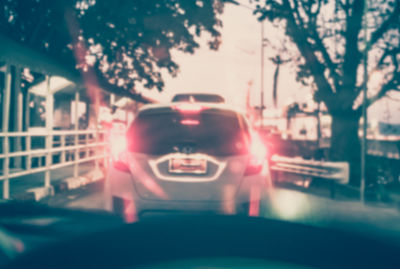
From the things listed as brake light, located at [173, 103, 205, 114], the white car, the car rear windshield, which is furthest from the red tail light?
brake light, located at [173, 103, 205, 114]

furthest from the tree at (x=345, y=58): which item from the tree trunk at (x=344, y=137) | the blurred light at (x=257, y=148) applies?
the blurred light at (x=257, y=148)

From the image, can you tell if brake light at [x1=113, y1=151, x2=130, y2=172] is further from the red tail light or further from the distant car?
the distant car

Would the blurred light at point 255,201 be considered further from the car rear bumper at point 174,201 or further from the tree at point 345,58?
the tree at point 345,58

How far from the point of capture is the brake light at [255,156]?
507 centimetres

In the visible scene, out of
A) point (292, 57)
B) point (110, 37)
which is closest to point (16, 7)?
point (110, 37)

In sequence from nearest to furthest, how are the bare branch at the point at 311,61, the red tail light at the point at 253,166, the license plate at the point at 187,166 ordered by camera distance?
the license plate at the point at 187,166
the red tail light at the point at 253,166
the bare branch at the point at 311,61

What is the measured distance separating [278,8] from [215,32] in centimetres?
327

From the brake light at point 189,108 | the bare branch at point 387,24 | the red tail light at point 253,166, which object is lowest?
the red tail light at point 253,166

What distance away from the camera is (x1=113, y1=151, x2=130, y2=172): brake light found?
200 inches

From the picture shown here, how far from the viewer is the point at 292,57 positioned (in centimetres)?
1923

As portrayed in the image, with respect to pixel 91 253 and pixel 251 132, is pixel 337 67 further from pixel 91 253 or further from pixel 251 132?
pixel 91 253

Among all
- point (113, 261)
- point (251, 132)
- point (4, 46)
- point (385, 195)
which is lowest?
point (385, 195)

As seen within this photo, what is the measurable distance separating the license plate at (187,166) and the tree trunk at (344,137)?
13535 millimetres

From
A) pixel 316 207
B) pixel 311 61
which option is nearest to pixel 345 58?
pixel 311 61
